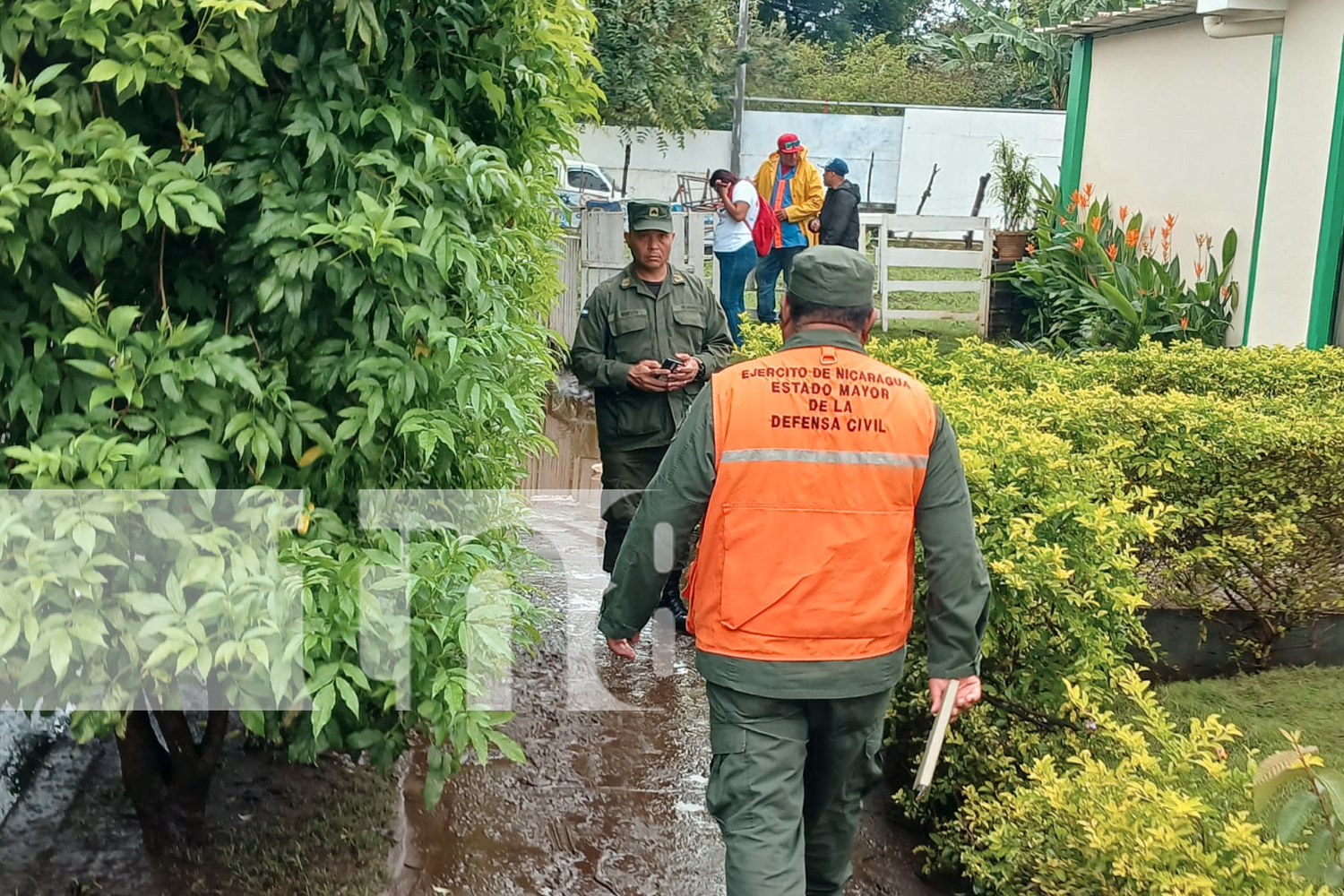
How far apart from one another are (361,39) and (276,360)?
74 cm

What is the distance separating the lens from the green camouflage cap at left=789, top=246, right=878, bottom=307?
337 cm

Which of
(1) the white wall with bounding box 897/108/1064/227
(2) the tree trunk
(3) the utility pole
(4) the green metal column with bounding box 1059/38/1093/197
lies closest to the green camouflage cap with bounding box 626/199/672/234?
(2) the tree trunk

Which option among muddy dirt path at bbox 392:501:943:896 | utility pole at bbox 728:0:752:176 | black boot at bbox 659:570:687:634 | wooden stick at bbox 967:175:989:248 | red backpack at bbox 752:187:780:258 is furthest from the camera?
wooden stick at bbox 967:175:989:248

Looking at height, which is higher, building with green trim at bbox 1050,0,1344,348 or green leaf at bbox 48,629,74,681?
building with green trim at bbox 1050,0,1344,348

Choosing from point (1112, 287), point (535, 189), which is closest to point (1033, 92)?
point (1112, 287)

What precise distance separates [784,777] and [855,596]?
47 cm

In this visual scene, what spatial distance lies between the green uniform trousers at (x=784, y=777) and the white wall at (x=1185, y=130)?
729 centimetres

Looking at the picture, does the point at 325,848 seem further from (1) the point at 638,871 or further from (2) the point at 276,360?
(2) the point at 276,360

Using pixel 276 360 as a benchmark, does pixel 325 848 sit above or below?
below

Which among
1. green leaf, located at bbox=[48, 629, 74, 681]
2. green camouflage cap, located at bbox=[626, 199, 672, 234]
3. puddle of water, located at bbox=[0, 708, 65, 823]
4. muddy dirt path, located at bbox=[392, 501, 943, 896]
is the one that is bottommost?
muddy dirt path, located at bbox=[392, 501, 943, 896]

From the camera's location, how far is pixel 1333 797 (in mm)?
2443

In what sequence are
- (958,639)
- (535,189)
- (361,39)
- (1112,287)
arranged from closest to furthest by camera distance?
1. (361,39)
2. (958,639)
3. (535,189)
4. (1112,287)

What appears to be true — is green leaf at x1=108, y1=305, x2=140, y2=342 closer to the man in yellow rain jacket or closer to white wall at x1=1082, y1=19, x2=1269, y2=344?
white wall at x1=1082, y1=19, x2=1269, y2=344

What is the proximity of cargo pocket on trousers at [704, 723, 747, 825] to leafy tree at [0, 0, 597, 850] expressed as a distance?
614 millimetres
